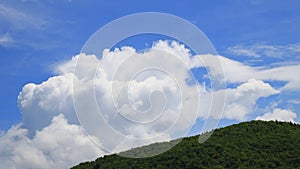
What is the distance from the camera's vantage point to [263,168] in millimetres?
53250

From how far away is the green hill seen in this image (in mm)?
54750

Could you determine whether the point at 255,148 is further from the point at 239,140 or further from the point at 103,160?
the point at 103,160

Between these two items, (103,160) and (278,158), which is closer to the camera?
(278,158)

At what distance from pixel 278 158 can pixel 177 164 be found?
11.7 meters

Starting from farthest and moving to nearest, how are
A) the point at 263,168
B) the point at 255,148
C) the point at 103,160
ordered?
1. the point at 103,160
2. the point at 255,148
3. the point at 263,168

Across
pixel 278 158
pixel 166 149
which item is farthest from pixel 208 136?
pixel 278 158

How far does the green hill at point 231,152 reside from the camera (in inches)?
2156

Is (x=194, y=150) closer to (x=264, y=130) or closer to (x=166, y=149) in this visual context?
(x=166, y=149)

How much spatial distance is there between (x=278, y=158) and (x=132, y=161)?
57.0 ft

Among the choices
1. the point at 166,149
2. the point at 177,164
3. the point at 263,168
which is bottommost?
the point at 263,168

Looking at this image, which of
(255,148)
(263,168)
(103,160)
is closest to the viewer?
(263,168)

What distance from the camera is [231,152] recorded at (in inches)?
2239

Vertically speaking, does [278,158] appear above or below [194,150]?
below

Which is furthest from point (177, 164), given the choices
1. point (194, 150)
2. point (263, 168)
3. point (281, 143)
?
point (281, 143)
